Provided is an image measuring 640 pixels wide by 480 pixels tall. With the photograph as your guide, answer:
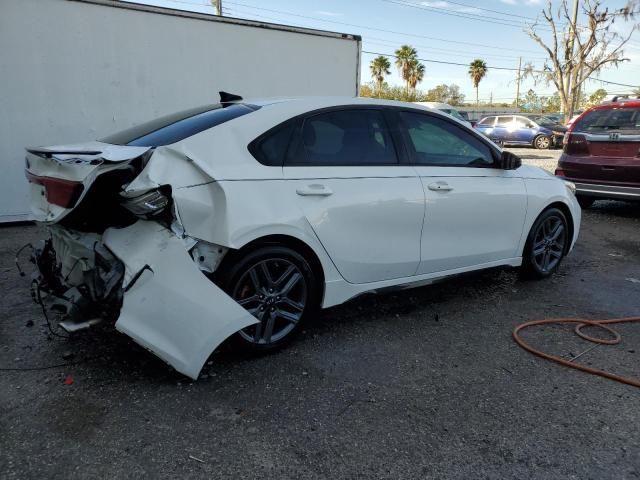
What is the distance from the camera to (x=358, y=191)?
3436 millimetres

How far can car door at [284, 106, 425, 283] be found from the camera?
3.28 m

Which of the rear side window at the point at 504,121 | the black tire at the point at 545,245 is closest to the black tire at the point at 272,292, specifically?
the black tire at the point at 545,245

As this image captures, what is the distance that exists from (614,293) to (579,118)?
4491 millimetres

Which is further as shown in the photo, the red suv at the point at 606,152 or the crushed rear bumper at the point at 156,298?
the red suv at the point at 606,152

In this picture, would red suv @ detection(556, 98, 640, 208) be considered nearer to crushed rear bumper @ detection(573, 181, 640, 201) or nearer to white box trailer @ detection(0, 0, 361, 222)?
crushed rear bumper @ detection(573, 181, 640, 201)

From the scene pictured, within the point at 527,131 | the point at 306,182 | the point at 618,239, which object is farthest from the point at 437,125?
the point at 527,131

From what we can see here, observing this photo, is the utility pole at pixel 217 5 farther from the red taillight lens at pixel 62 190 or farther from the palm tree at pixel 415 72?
the palm tree at pixel 415 72

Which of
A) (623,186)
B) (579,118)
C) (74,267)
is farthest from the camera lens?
(579,118)

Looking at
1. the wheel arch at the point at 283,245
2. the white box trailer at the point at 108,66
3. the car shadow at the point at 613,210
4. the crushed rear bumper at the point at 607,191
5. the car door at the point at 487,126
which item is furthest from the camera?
the car door at the point at 487,126

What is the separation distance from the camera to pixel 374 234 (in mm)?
3539

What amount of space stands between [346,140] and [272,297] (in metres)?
1.19

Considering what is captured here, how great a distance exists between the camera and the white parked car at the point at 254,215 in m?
2.77

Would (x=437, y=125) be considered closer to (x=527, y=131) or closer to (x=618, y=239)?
(x=618, y=239)

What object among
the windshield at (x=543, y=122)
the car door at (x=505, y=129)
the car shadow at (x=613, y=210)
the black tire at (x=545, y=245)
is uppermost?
the windshield at (x=543, y=122)
